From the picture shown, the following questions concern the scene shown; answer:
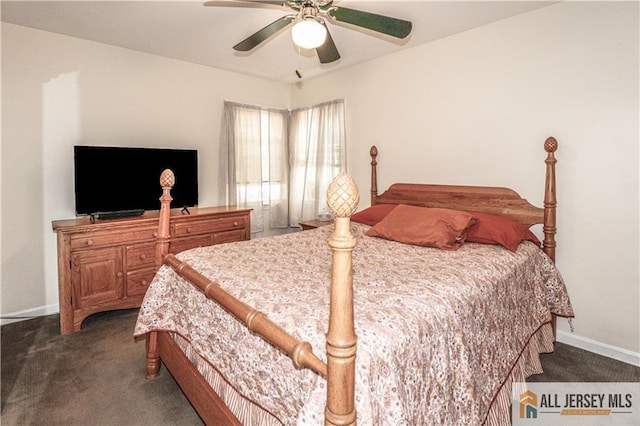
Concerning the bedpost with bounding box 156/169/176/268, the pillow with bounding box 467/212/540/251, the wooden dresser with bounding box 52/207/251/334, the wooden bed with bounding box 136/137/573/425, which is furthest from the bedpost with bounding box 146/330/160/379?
the pillow with bounding box 467/212/540/251

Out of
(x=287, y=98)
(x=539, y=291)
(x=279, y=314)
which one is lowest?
(x=539, y=291)

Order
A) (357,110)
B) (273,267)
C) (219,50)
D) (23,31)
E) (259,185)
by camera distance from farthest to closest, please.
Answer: (259,185) → (357,110) → (219,50) → (23,31) → (273,267)

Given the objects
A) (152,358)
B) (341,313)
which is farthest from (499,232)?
(152,358)

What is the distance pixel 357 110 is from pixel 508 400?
3228mm

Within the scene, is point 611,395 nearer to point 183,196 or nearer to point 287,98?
point 183,196

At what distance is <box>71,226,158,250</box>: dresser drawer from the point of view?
2.94 metres

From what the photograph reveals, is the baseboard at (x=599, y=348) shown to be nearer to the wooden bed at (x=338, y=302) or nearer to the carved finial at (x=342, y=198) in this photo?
the wooden bed at (x=338, y=302)

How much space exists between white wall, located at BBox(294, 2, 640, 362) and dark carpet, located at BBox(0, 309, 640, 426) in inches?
18.2

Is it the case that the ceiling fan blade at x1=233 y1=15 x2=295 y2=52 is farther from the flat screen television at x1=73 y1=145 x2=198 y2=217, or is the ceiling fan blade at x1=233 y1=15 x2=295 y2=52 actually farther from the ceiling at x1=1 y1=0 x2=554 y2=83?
the flat screen television at x1=73 y1=145 x2=198 y2=217

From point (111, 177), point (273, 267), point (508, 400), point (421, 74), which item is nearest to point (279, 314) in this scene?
point (273, 267)

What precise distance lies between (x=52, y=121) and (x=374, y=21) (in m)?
2.99

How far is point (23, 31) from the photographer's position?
3051 millimetres

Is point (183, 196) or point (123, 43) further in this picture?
point (183, 196)

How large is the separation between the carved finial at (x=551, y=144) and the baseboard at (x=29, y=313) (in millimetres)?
4447
